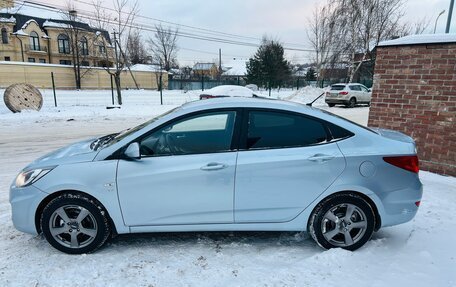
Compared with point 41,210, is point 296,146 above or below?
above

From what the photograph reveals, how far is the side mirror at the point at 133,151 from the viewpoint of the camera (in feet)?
9.53

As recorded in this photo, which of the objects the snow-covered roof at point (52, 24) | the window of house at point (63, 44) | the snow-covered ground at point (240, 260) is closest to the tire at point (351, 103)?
the snow-covered ground at point (240, 260)

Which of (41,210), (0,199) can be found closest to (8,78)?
(0,199)

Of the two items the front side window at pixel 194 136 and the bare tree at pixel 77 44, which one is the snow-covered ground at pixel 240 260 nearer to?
the front side window at pixel 194 136

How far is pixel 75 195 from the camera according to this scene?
2928 mm

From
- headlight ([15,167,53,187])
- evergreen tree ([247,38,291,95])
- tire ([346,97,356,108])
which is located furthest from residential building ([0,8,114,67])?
headlight ([15,167,53,187])

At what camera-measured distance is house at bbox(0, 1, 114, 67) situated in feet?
141

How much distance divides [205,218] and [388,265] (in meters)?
1.78

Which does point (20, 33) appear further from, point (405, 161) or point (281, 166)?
point (405, 161)

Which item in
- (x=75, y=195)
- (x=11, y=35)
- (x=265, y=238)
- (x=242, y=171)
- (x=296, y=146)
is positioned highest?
(x=11, y=35)

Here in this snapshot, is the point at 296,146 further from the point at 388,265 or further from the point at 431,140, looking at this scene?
the point at 431,140

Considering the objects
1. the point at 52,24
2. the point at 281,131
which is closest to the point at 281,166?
the point at 281,131

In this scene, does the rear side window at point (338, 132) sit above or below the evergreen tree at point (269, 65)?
below

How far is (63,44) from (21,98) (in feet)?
135
